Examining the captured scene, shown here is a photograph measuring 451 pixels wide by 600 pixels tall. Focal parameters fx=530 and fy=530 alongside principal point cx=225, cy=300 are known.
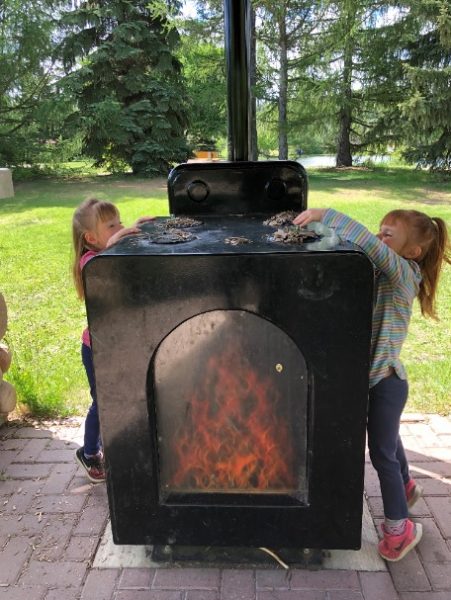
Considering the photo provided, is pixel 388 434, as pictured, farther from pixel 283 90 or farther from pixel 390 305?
pixel 283 90

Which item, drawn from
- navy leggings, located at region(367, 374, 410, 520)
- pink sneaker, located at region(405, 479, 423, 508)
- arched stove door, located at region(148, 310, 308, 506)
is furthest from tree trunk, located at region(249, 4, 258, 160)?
pink sneaker, located at region(405, 479, 423, 508)

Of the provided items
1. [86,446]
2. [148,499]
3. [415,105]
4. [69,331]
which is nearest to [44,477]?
[86,446]

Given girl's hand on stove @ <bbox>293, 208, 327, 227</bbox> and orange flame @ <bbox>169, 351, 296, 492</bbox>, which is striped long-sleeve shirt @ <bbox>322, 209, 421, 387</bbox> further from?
orange flame @ <bbox>169, 351, 296, 492</bbox>

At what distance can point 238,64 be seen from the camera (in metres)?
1.99

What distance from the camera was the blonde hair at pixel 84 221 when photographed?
2.12 m

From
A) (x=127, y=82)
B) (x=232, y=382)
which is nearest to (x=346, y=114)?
(x=127, y=82)

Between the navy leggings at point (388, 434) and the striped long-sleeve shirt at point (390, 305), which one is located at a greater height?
the striped long-sleeve shirt at point (390, 305)

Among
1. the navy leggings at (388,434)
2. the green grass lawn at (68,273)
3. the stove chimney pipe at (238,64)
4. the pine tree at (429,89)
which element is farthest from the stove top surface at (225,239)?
the pine tree at (429,89)

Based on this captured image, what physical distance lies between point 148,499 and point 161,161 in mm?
15190

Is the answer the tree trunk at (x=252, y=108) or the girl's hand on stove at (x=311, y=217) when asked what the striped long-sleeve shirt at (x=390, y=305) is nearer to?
the girl's hand on stove at (x=311, y=217)

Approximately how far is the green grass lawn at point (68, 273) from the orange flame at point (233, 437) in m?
1.56

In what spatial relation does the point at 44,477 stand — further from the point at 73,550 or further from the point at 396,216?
the point at 396,216

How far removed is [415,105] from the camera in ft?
45.8

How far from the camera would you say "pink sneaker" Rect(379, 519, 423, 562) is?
1.88m
